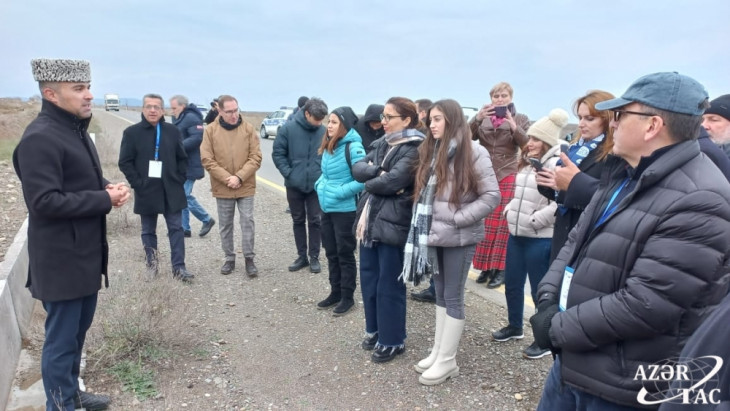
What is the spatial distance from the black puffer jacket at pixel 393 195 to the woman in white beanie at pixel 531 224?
0.85 m

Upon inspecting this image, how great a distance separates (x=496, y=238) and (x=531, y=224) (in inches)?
61.3

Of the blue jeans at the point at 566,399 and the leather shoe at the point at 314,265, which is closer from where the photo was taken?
the blue jeans at the point at 566,399

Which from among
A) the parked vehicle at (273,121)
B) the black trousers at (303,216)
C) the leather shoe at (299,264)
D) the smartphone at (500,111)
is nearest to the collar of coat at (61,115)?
the black trousers at (303,216)

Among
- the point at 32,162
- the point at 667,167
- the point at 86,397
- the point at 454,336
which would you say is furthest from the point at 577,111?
the point at 86,397

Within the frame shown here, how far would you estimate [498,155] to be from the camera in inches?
200

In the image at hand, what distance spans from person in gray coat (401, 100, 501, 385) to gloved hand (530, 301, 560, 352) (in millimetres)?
1194

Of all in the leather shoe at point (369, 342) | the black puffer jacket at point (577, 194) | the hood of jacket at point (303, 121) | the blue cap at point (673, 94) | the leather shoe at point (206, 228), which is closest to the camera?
the blue cap at point (673, 94)

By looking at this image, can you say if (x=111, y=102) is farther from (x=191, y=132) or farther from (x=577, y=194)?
(x=577, y=194)

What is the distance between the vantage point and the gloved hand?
1882 millimetres

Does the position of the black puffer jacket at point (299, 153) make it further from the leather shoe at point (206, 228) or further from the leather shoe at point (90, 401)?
the leather shoe at point (90, 401)

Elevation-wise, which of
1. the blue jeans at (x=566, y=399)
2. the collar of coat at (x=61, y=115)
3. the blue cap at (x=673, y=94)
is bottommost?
the blue jeans at (x=566, y=399)

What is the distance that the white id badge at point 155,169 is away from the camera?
16.7 ft

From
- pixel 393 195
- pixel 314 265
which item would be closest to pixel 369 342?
pixel 393 195

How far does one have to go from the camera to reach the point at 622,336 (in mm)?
1668
